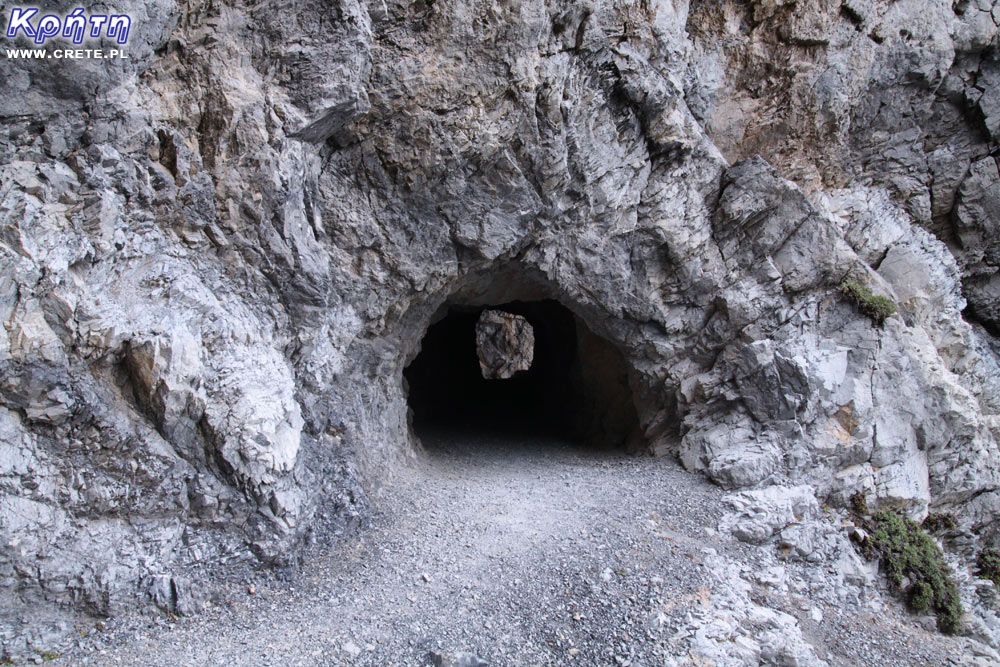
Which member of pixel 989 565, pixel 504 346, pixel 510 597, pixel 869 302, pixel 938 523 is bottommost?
pixel 510 597

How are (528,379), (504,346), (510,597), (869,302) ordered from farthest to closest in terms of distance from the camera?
(504,346) < (528,379) < (869,302) < (510,597)

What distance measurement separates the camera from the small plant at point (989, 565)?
10789 millimetres

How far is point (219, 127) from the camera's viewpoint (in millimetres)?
7137

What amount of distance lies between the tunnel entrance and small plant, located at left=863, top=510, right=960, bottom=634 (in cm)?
461

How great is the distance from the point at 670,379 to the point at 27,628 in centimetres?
1024

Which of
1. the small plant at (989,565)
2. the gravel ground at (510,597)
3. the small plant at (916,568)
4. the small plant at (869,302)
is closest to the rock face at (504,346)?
the gravel ground at (510,597)

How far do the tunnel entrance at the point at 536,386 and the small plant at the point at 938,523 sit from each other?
219 inches

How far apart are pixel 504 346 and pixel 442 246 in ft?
62.2

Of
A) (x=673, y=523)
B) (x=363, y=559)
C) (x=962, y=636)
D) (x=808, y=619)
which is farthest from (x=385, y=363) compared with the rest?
(x=962, y=636)

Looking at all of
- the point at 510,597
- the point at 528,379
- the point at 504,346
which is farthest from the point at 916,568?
the point at 504,346

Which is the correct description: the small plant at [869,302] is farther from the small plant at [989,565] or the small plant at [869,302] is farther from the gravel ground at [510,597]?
the small plant at [989,565]

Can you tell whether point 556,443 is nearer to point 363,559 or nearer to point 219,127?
point 363,559

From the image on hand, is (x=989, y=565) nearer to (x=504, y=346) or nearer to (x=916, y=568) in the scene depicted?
(x=916, y=568)

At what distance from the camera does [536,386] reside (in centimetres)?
1894
